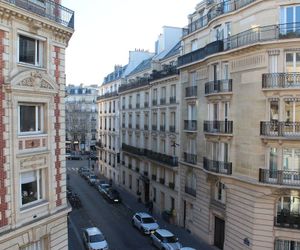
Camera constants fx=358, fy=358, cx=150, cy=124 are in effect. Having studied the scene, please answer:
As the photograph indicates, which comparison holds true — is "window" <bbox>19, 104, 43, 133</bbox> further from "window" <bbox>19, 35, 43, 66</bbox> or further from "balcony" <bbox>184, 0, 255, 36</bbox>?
"balcony" <bbox>184, 0, 255, 36</bbox>

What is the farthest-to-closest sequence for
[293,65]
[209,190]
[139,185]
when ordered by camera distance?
1. [139,185]
2. [209,190]
3. [293,65]

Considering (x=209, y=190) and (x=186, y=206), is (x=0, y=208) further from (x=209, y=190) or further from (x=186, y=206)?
(x=186, y=206)

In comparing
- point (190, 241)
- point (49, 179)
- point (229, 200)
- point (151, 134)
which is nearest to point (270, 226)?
point (229, 200)

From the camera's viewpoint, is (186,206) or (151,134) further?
(151,134)

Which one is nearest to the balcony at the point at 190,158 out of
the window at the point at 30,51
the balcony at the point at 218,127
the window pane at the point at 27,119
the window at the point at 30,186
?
the balcony at the point at 218,127

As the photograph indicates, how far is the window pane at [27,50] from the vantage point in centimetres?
1381

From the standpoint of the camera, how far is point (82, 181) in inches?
2211

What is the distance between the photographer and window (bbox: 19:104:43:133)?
1404 centimetres

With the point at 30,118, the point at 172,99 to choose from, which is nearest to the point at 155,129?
the point at 172,99

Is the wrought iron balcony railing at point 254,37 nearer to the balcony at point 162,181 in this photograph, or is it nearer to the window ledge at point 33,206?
the balcony at point 162,181

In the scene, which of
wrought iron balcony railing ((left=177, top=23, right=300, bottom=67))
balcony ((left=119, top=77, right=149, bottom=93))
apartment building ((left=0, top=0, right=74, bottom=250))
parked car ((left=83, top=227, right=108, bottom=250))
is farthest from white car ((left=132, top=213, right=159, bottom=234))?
balcony ((left=119, top=77, right=149, bottom=93))

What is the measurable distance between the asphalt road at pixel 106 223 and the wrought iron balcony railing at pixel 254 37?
15942 mm

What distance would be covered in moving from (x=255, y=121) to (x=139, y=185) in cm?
2600

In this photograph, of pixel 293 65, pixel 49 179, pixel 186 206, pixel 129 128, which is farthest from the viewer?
pixel 129 128
